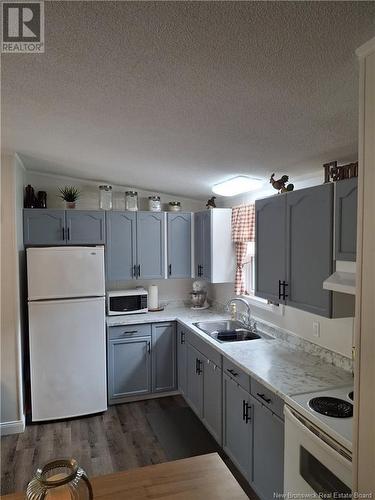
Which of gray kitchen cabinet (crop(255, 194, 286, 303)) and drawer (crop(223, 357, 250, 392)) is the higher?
gray kitchen cabinet (crop(255, 194, 286, 303))

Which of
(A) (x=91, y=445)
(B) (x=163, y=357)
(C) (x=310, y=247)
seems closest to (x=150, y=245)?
(B) (x=163, y=357)

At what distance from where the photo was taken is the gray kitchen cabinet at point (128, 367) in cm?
361

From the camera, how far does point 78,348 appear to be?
11.0 ft

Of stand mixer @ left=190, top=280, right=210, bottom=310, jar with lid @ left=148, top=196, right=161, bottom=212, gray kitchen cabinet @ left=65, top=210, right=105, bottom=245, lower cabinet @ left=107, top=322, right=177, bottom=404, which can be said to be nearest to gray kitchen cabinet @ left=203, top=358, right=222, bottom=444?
lower cabinet @ left=107, top=322, right=177, bottom=404

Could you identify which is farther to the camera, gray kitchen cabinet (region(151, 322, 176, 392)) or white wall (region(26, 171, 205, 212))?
white wall (region(26, 171, 205, 212))

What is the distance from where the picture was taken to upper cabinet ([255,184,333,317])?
6.43 ft

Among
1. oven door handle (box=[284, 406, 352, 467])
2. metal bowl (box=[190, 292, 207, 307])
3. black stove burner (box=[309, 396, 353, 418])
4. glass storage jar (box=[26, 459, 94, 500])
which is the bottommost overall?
oven door handle (box=[284, 406, 352, 467])

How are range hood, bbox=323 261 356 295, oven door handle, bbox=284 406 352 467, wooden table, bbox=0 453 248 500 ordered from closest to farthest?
wooden table, bbox=0 453 248 500, oven door handle, bbox=284 406 352 467, range hood, bbox=323 261 356 295

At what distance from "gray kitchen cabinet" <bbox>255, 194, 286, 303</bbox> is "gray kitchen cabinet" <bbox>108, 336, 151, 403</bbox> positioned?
1.62 metres

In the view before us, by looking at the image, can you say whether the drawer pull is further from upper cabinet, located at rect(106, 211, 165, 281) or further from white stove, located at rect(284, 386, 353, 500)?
upper cabinet, located at rect(106, 211, 165, 281)

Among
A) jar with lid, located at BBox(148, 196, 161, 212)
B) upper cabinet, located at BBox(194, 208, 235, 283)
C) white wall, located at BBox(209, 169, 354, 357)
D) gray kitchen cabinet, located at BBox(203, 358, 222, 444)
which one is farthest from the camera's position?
jar with lid, located at BBox(148, 196, 161, 212)

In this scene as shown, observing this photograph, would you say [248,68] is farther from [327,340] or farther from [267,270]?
[327,340]

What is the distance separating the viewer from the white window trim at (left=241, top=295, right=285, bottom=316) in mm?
2959

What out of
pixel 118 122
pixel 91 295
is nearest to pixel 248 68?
pixel 118 122
